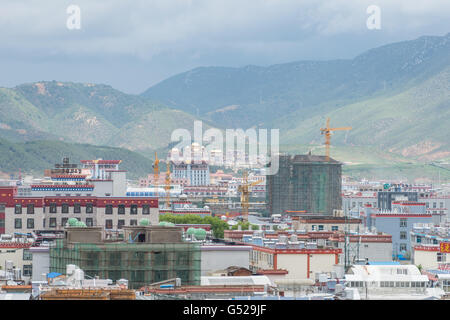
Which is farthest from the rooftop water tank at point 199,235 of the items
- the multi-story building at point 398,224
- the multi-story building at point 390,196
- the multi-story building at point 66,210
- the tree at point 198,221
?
the multi-story building at point 390,196

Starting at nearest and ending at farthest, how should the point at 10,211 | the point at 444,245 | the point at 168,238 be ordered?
1. the point at 168,238
2. the point at 444,245
3. the point at 10,211

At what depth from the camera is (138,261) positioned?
47.3m

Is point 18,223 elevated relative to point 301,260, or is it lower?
elevated

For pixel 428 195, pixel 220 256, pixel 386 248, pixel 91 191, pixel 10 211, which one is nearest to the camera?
pixel 220 256

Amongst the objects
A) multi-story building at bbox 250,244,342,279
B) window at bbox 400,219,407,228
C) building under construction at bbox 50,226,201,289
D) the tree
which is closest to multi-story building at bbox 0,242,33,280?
building under construction at bbox 50,226,201,289

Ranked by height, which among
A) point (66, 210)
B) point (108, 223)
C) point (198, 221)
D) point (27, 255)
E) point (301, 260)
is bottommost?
point (301, 260)

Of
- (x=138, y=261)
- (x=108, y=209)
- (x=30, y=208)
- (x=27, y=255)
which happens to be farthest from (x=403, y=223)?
(x=138, y=261)

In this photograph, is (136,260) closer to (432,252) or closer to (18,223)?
(432,252)

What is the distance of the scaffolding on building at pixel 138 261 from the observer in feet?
155

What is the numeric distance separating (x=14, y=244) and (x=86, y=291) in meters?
32.5
